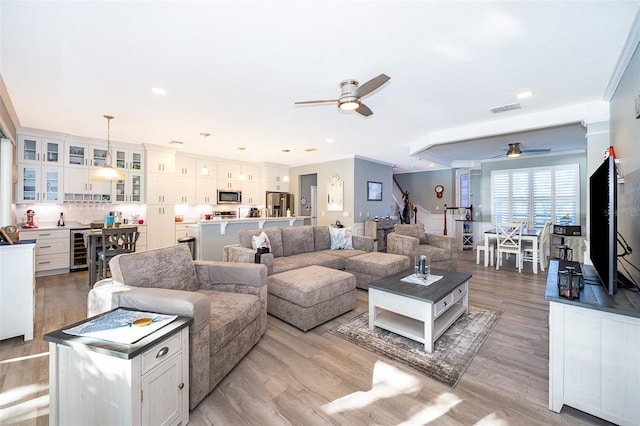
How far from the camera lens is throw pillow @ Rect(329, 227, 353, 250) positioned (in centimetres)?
491

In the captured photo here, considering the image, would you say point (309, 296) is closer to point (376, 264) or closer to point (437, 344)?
point (437, 344)

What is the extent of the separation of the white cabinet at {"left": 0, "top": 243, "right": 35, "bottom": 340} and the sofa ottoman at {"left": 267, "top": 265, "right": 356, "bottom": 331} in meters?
2.35

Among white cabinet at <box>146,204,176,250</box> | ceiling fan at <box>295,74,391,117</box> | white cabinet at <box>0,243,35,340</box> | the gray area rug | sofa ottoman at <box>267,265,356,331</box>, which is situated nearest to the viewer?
the gray area rug

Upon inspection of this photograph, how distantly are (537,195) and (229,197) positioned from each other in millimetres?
8252

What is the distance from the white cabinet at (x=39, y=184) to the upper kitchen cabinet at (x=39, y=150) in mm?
94

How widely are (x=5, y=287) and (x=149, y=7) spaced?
292 cm

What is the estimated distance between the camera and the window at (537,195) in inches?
258

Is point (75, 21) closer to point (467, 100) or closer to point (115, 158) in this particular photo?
point (467, 100)

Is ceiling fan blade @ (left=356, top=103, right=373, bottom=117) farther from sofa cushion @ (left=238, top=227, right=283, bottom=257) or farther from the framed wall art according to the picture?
the framed wall art

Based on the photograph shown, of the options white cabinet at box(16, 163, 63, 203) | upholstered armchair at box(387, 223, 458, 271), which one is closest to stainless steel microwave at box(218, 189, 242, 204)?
white cabinet at box(16, 163, 63, 203)

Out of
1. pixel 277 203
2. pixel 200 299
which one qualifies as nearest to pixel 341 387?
pixel 200 299

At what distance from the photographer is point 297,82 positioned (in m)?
2.98

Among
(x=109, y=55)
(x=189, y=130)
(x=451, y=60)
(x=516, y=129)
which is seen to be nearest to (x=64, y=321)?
(x=109, y=55)

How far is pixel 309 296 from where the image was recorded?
282 centimetres
